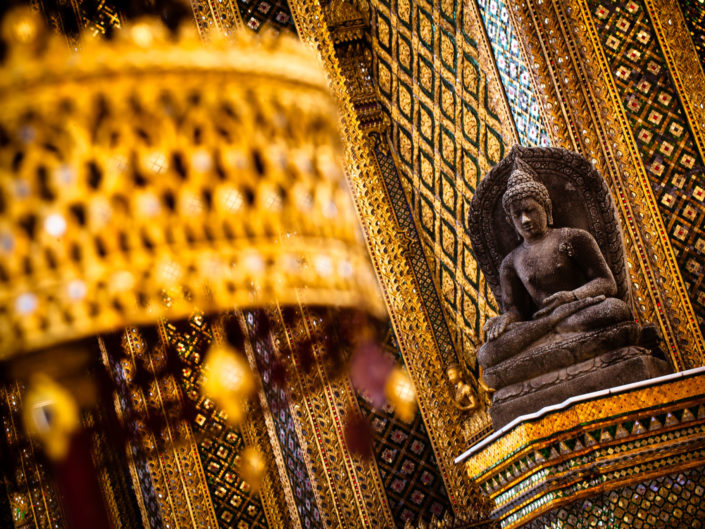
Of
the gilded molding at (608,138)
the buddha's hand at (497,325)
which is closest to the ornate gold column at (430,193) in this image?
the gilded molding at (608,138)

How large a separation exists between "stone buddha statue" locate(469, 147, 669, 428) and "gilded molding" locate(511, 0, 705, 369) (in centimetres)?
73

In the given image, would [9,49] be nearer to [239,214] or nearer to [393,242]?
[239,214]

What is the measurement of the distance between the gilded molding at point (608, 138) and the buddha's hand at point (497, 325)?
975 millimetres

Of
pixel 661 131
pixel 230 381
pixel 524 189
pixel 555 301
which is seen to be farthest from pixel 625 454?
pixel 230 381

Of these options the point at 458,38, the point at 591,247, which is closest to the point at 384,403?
the point at 458,38

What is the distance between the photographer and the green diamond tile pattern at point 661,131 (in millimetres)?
4484

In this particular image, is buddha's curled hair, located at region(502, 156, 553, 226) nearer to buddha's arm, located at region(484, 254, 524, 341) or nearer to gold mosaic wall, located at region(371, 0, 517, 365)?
buddha's arm, located at region(484, 254, 524, 341)

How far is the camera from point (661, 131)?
4578 mm

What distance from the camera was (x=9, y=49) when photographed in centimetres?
90

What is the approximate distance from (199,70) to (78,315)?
27 centimetres

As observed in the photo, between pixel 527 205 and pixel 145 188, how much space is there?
3.01 metres

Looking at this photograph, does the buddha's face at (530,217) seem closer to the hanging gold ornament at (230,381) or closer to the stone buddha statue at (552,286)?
the stone buddha statue at (552,286)

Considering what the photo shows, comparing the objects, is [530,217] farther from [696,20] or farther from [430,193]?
[430,193]

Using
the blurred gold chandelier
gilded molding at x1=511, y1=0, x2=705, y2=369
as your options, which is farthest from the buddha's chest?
the blurred gold chandelier
